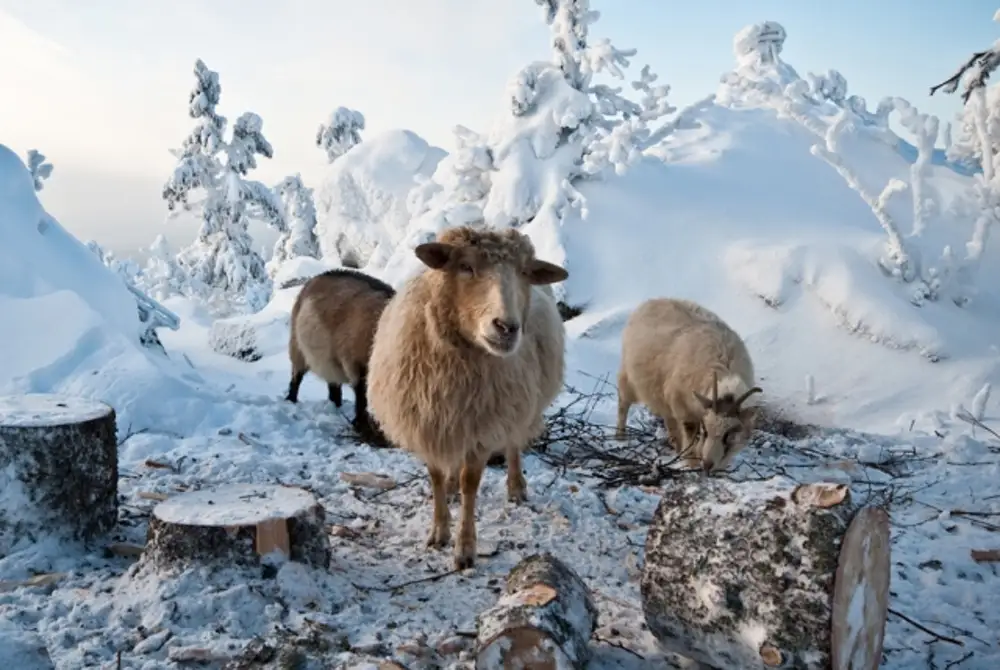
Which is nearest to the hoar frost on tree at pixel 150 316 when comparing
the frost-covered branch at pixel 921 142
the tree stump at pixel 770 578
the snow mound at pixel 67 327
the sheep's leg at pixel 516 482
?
the snow mound at pixel 67 327

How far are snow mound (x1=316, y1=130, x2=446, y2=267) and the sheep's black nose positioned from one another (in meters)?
20.3

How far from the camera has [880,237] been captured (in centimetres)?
1374

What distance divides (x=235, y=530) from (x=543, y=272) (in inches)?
78.4

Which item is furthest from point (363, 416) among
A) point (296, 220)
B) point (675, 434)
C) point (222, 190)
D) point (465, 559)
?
point (296, 220)

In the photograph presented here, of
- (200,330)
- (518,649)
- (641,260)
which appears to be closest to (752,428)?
(518,649)

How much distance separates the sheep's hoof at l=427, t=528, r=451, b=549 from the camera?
14.1ft

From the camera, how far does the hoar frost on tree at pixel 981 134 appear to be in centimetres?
854

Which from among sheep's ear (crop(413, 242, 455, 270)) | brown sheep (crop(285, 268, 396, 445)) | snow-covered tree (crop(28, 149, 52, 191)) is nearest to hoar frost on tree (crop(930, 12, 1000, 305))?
brown sheep (crop(285, 268, 396, 445))

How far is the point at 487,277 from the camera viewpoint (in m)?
3.81

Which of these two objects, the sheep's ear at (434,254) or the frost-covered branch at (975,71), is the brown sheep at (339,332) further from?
the frost-covered branch at (975,71)

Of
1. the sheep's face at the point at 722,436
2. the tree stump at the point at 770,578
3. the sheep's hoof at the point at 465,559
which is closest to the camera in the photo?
the tree stump at the point at 770,578

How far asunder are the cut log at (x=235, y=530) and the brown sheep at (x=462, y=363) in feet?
2.75

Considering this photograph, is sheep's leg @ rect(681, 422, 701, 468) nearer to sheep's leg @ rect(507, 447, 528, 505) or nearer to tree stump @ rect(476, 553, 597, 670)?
sheep's leg @ rect(507, 447, 528, 505)

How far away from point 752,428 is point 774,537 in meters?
3.88
